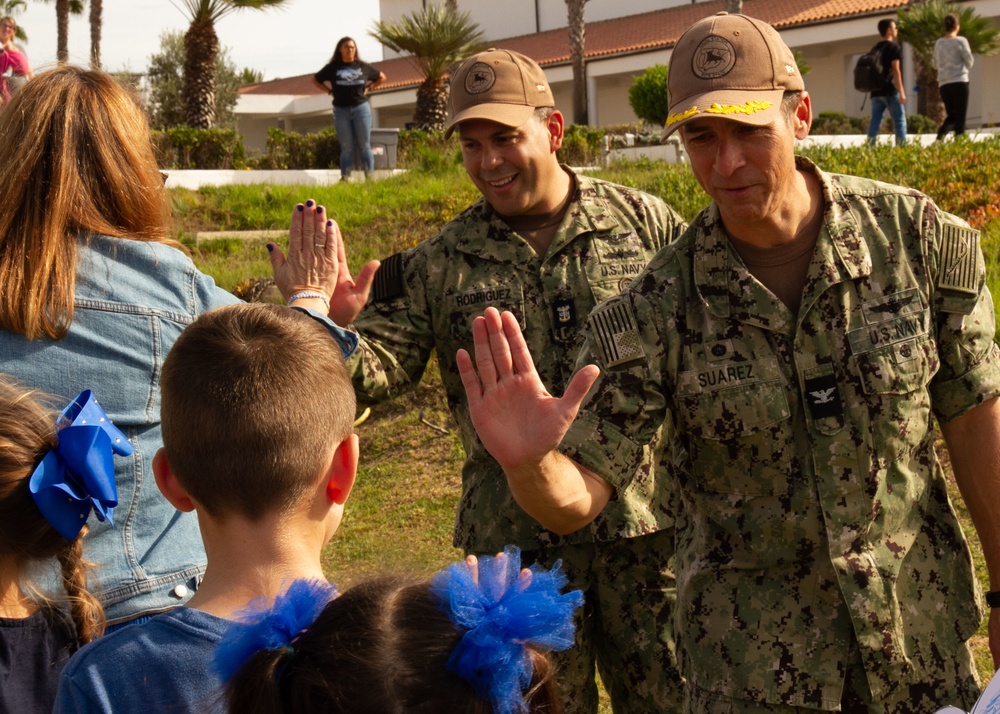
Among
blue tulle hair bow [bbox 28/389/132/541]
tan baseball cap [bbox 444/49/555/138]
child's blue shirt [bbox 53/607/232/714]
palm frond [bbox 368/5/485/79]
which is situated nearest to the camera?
child's blue shirt [bbox 53/607/232/714]

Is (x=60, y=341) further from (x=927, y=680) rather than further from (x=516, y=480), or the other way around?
(x=927, y=680)

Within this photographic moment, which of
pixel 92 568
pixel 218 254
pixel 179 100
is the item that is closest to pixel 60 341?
pixel 92 568

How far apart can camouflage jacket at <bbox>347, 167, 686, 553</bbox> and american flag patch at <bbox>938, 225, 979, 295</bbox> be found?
1.20 m

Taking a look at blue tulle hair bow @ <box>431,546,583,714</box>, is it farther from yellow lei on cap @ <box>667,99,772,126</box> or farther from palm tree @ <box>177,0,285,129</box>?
palm tree @ <box>177,0,285,129</box>

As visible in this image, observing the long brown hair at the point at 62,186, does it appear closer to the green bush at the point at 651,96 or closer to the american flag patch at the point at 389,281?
the american flag patch at the point at 389,281

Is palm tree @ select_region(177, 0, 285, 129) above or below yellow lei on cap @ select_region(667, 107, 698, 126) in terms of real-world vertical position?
above

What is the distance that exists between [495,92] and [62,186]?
5.66 ft

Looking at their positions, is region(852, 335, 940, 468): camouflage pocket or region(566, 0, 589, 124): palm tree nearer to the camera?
region(852, 335, 940, 468): camouflage pocket

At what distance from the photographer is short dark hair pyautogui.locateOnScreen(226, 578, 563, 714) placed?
1.48m

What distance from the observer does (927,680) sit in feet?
8.70

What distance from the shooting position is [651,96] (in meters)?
20.9

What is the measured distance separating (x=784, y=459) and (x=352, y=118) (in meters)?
12.6

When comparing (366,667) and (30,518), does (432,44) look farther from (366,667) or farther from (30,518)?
(366,667)

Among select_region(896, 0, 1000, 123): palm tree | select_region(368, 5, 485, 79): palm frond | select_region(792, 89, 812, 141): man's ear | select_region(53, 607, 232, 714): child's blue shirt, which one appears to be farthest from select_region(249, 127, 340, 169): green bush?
select_region(53, 607, 232, 714): child's blue shirt
